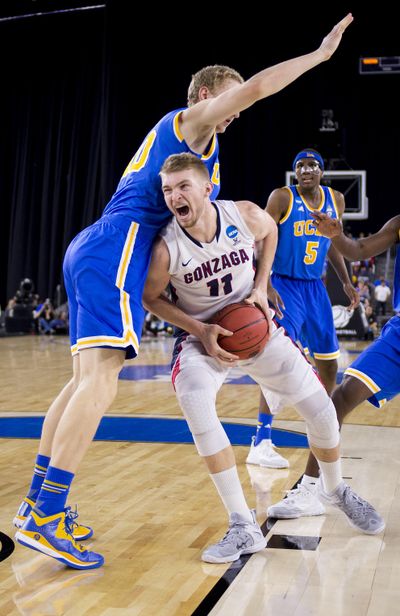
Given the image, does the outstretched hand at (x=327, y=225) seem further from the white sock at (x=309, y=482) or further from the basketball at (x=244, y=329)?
the white sock at (x=309, y=482)

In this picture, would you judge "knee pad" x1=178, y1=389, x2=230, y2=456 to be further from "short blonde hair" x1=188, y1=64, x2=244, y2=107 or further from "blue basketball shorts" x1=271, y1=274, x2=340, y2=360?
"blue basketball shorts" x1=271, y1=274, x2=340, y2=360

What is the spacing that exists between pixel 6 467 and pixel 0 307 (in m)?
19.2

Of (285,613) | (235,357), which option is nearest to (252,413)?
(235,357)

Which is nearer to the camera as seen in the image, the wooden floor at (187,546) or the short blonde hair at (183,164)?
the wooden floor at (187,546)

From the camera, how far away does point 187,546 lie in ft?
10.2

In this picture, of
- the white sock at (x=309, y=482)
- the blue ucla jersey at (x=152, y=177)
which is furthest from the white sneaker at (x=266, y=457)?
the blue ucla jersey at (x=152, y=177)

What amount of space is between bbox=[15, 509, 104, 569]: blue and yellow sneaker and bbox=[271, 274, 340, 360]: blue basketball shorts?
6.93ft

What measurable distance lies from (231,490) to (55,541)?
693 mm

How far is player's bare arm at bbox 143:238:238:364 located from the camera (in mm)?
3078

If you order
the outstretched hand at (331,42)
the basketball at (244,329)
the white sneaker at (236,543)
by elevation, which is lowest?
the white sneaker at (236,543)

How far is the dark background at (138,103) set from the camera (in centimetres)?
1992

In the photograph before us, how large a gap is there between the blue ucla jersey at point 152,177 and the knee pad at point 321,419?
94 centimetres

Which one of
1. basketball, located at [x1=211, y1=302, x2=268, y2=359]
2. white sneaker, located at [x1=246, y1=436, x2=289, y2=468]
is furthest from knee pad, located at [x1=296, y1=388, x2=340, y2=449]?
white sneaker, located at [x1=246, y1=436, x2=289, y2=468]

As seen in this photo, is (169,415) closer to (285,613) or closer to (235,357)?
(235,357)
